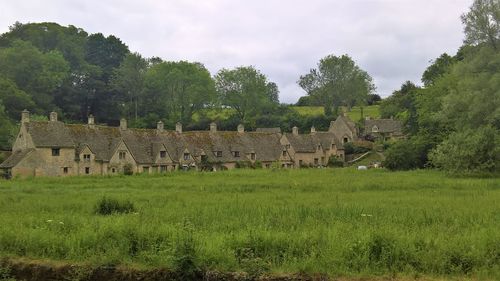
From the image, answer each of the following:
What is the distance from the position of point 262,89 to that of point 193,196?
97305 mm

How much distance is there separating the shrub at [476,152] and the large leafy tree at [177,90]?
73807 mm

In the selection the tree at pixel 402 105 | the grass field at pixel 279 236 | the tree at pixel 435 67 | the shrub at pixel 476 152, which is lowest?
the grass field at pixel 279 236

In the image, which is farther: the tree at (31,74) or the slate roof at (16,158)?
the tree at (31,74)

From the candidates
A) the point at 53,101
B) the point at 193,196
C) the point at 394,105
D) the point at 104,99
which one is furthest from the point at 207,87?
the point at 193,196

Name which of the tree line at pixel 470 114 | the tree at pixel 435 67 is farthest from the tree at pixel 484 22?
the tree at pixel 435 67

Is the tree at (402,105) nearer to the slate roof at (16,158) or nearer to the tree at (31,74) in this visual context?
the slate roof at (16,158)

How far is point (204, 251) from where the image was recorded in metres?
13.6

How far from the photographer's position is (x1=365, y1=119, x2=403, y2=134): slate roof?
113 m

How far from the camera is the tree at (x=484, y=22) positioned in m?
51.2

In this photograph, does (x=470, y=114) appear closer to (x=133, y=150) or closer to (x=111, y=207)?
(x=111, y=207)

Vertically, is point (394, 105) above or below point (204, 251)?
above

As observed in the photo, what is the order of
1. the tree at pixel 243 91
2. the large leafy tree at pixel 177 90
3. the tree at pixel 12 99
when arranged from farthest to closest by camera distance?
the tree at pixel 243 91, the large leafy tree at pixel 177 90, the tree at pixel 12 99

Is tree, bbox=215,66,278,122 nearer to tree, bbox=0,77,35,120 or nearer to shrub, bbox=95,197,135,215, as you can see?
tree, bbox=0,77,35,120

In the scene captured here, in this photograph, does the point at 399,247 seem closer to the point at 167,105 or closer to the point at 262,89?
the point at 167,105
